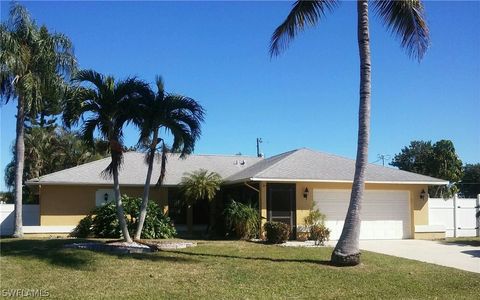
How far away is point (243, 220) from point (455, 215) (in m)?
11.8

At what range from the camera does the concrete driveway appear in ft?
49.3

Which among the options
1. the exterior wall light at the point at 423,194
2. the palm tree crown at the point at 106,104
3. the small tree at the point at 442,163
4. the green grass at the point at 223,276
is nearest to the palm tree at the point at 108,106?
the palm tree crown at the point at 106,104

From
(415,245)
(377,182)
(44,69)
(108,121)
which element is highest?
(44,69)

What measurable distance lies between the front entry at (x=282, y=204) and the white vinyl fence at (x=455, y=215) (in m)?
7.78

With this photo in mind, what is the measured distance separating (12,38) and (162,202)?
32.4ft

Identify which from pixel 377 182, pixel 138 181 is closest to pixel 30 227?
pixel 138 181

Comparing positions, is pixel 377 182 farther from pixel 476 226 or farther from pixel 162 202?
pixel 162 202

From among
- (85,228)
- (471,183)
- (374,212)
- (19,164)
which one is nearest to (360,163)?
(374,212)

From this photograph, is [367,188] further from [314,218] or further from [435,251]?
[435,251]

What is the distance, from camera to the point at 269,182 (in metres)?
21.2

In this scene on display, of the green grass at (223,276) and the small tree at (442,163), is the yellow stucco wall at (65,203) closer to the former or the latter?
the green grass at (223,276)

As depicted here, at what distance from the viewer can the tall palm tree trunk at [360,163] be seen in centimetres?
1333

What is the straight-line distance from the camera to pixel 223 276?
11758mm

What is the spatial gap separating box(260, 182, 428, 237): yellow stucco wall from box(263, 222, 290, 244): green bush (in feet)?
6.06
